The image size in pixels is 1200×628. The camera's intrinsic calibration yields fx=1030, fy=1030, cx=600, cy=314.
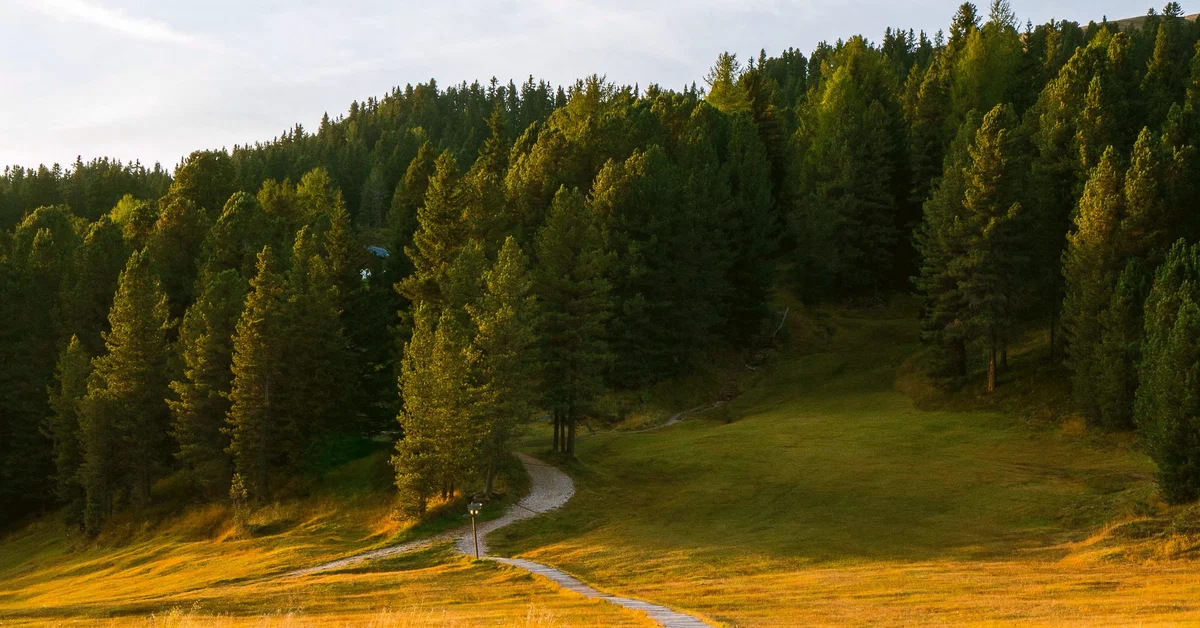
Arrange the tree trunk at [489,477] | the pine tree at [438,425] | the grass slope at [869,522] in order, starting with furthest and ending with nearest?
the tree trunk at [489,477], the pine tree at [438,425], the grass slope at [869,522]

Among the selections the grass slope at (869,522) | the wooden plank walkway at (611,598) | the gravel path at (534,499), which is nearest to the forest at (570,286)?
the gravel path at (534,499)

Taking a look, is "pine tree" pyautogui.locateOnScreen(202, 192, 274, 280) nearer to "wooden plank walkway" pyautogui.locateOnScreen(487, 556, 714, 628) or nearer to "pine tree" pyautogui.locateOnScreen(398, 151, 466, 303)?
"pine tree" pyautogui.locateOnScreen(398, 151, 466, 303)

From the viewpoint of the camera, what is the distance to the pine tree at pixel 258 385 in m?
57.8

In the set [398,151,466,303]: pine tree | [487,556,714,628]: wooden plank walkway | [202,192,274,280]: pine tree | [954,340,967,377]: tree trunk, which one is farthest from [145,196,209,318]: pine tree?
[954,340,967,377]: tree trunk

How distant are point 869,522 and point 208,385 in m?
38.4

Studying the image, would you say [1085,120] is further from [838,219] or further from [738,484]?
[738,484]

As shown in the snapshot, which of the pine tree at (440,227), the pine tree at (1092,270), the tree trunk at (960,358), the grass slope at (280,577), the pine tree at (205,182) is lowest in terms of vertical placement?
the grass slope at (280,577)

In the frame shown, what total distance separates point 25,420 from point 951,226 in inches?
2505

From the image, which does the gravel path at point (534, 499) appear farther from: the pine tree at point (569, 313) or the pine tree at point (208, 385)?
the pine tree at point (208, 385)

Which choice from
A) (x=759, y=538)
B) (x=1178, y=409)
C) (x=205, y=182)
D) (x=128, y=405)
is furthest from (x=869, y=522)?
(x=205, y=182)

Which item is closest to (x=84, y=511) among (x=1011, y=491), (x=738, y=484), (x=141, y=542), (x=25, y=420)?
(x=141, y=542)

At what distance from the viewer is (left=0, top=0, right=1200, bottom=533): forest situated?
169ft

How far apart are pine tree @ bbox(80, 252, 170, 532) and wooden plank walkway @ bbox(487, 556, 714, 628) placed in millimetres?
32839

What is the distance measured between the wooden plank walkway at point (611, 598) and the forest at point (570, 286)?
9864 mm
